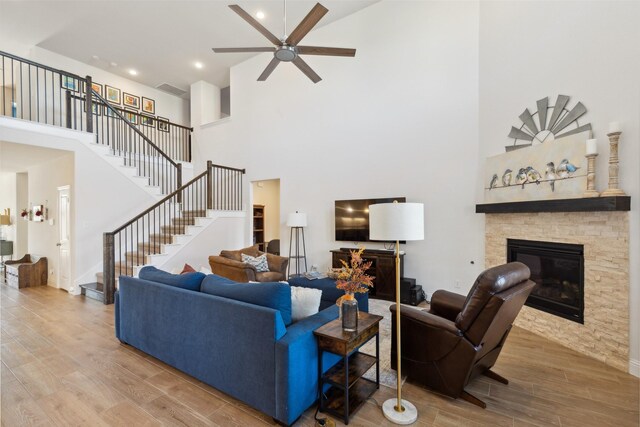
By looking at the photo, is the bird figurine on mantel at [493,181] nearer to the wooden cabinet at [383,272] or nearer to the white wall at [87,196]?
the wooden cabinet at [383,272]

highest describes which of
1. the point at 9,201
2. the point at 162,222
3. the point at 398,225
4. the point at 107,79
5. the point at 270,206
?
the point at 107,79

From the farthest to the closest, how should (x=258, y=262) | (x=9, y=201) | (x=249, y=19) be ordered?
1. (x=9, y=201)
2. (x=258, y=262)
3. (x=249, y=19)

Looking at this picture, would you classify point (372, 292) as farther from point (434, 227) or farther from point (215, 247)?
point (215, 247)

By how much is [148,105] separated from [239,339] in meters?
8.84

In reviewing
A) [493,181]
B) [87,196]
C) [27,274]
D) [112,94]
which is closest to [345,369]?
[493,181]

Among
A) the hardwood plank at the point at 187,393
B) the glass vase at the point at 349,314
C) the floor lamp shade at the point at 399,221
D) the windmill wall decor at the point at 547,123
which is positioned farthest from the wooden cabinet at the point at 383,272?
the hardwood plank at the point at 187,393

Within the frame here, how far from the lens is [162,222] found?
22.8 feet

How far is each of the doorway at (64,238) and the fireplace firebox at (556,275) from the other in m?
7.56

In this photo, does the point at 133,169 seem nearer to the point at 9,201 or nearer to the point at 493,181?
the point at 9,201

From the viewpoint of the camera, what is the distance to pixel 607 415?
2.11 metres

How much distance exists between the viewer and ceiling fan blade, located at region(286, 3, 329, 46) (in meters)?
2.98

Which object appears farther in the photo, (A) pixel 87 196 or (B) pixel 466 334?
(A) pixel 87 196

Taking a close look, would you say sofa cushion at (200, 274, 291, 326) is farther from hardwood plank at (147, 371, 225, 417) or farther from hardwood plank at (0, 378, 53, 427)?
hardwood plank at (0, 378, 53, 427)

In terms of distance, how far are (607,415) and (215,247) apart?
20.6 ft
